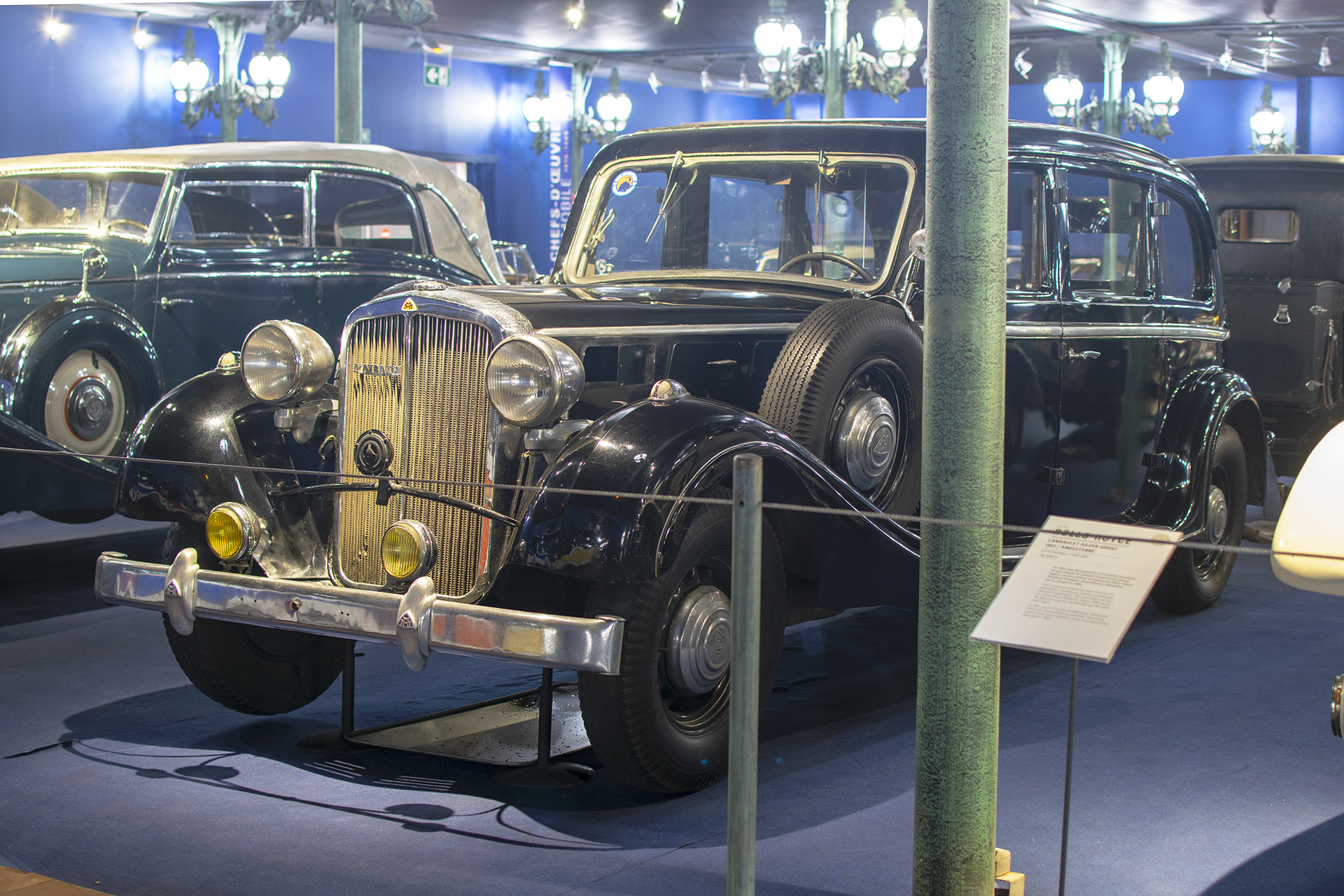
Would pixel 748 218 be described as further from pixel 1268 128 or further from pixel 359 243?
pixel 1268 128

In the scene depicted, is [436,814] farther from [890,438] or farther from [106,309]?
[106,309]

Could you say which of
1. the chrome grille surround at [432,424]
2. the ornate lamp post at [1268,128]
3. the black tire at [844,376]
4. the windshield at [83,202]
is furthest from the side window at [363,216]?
the ornate lamp post at [1268,128]

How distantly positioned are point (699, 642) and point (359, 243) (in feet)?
14.8

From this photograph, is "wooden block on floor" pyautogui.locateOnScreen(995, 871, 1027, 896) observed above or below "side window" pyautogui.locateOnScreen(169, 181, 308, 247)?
below

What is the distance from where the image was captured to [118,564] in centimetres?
368

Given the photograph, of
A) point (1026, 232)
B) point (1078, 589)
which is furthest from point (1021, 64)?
point (1078, 589)

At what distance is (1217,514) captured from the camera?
19.0 ft

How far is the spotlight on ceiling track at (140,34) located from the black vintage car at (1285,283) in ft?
40.8

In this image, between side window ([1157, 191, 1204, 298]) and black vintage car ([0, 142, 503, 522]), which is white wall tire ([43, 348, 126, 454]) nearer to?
black vintage car ([0, 142, 503, 522])

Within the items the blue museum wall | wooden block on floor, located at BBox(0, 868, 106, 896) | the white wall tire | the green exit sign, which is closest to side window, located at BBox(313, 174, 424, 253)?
the white wall tire

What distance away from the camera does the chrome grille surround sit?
3.50 metres

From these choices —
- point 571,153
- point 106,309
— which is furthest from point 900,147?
point 571,153

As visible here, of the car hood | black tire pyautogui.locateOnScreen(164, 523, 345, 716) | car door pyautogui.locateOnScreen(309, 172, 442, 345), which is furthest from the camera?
car door pyautogui.locateOnScreen(309, 172, 442, 345)

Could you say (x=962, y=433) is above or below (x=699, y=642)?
above
